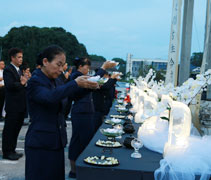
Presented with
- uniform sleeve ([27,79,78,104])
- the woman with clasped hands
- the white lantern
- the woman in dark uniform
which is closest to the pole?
the woman in dark uniform

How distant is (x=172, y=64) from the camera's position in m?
5.93

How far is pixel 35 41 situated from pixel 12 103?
37558mm

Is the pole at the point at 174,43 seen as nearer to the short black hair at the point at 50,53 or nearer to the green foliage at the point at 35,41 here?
the short black hair at the point at 50,53

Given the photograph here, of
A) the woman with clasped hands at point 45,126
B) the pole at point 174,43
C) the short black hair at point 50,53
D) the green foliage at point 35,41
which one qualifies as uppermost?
the green foliage at point 35,41

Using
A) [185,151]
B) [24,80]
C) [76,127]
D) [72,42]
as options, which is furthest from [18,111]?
[72,42]

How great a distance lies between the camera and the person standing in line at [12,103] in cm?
446

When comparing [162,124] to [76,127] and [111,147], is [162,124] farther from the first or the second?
[76,127]

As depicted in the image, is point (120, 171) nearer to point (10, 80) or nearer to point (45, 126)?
point (45, 126)

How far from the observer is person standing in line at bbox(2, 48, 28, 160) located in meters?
4.46

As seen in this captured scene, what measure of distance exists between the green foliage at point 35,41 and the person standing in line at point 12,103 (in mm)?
34691

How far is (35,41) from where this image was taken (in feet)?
133

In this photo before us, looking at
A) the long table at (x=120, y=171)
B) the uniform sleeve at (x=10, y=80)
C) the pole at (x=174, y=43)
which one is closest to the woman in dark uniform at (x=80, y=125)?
the uniform sleeve at (x=10, y=80)

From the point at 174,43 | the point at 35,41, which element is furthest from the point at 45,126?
the point at 35,41

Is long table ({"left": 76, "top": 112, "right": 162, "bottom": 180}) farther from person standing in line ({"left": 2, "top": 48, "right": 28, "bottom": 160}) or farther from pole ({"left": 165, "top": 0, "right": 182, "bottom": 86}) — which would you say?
pole ({"left": 165, "top": 0, "right": 182, "bottom": 86})
